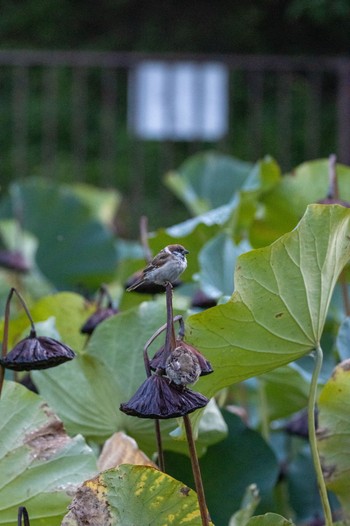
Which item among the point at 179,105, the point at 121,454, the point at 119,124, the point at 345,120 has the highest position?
the point at 121,454

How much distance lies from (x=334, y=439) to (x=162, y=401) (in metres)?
0.29

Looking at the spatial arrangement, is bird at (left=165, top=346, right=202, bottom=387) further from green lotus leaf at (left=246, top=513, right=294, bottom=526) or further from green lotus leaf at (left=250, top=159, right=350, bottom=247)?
green lotus leaf at (left=250, top=159, right=350, bottom=247)

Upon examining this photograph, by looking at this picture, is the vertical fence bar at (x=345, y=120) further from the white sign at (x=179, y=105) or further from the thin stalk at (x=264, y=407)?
the thin stalk at (x=264, y=407)

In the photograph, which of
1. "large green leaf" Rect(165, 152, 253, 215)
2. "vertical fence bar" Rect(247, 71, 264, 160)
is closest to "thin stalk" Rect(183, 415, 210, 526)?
"large green leaf" Rect(165, 152, 253, 215)

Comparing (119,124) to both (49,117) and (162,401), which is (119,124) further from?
(162,401)

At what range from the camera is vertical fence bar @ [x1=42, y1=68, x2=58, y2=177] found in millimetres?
8117

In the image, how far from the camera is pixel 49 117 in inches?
324

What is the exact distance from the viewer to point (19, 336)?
1147 millimetres

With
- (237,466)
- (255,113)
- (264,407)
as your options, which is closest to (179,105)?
(255,113)

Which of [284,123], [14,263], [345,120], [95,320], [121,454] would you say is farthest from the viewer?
[284,123]

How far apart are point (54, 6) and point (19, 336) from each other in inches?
330

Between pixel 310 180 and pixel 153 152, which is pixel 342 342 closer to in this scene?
pixel 310 180

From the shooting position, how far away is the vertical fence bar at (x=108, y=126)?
7902 mm

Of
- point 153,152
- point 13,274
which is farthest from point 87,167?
point 13,274
